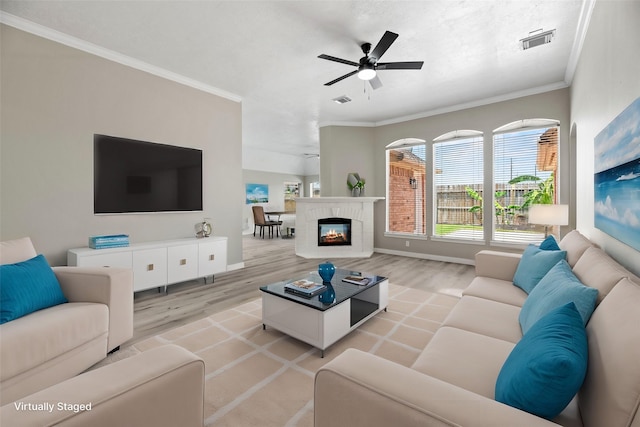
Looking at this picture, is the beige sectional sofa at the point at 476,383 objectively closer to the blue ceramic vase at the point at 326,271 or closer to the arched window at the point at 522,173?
the blue ceramic vase at the point at 326,271

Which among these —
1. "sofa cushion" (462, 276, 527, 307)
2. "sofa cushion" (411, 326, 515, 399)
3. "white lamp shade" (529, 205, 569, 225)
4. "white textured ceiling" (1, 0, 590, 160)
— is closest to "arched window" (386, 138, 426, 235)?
"white textured ceiling" (1, 0, 590, 160)

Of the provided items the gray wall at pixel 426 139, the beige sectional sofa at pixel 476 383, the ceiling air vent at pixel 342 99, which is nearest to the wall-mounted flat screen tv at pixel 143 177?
the ceiling air vent at pixel 342 99

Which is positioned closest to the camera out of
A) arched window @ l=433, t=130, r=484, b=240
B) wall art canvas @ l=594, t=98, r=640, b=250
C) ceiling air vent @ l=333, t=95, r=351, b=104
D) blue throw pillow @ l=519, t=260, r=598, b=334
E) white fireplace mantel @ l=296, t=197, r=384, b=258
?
blue throw pillow @ l=519, t=260, r=598, b=334

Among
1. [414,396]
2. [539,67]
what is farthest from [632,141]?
[539,67]

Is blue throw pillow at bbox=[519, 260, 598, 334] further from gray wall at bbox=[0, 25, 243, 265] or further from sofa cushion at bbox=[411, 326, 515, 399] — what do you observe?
gray wall at bbox=[0, 25, 243, 265]

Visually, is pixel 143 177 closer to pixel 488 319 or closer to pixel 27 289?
pixel 27 289

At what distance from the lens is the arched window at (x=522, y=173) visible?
14.1 ft

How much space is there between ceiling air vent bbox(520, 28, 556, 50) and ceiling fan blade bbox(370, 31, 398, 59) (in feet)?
5.43

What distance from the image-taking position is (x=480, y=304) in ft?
6.48

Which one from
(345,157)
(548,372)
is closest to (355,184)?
(345,157)

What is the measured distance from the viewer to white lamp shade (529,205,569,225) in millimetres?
3129

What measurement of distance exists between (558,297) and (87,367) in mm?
2755

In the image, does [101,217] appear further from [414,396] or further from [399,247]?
[399,247]

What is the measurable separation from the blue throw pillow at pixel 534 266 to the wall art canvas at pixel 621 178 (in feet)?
1.13
